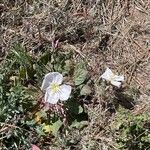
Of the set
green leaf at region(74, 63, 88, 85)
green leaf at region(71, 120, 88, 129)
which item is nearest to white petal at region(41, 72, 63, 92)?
green leaf at region(74, 63, 88, 85)

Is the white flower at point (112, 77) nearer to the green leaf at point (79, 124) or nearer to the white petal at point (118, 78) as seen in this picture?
the white petal at point (118, 78)

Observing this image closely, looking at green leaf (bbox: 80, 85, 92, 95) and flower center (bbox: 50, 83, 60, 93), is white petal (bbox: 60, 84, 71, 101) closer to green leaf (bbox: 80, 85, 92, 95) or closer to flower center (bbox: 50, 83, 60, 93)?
flower center (bbox: 50, 83, 60, 93)

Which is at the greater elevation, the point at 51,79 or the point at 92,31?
the point at 92,31

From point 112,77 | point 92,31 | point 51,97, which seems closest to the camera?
point 51,97

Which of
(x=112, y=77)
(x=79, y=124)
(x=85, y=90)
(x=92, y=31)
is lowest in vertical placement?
(x=79, y=124)

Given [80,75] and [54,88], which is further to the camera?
[80,75]

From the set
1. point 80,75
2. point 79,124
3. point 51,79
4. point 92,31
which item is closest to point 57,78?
point 51,79

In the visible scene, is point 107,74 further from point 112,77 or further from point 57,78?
point 57,78
